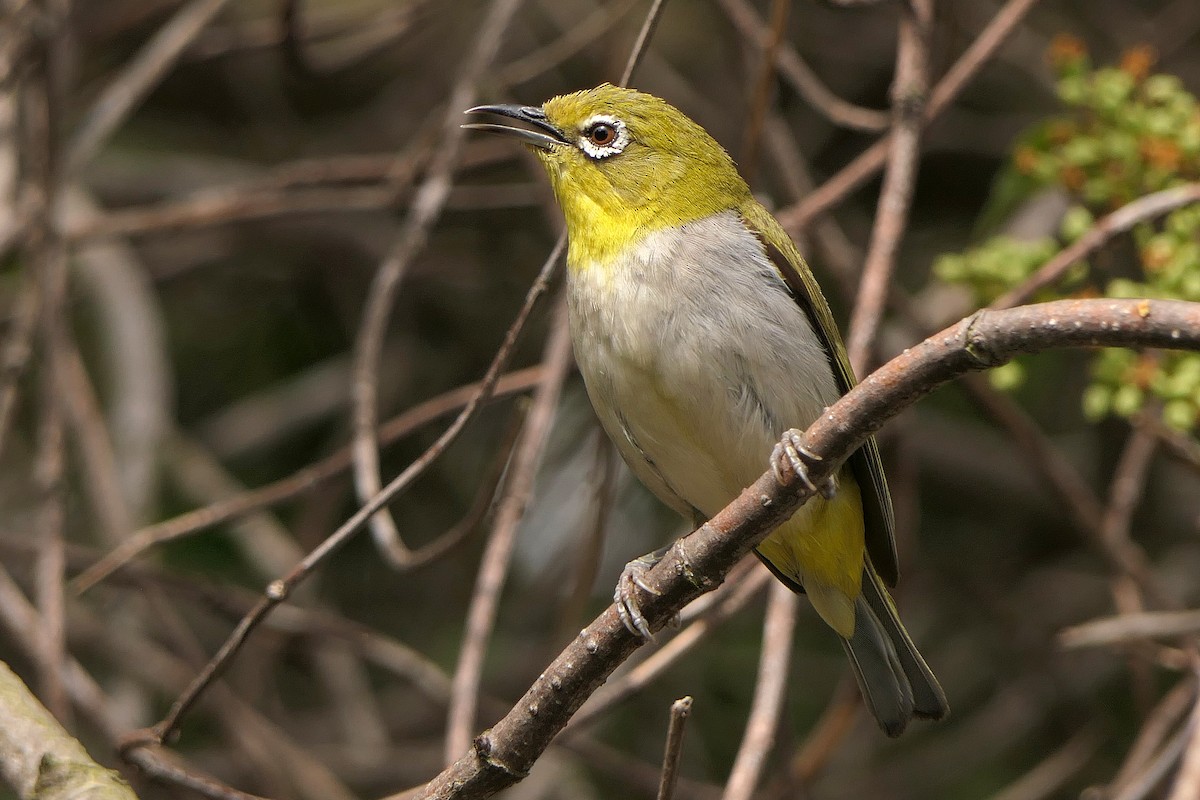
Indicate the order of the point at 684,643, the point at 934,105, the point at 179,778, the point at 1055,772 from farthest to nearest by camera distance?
the point at 1055,772 < the point at 934,105 < the point at 684,643 < the point at 179,778

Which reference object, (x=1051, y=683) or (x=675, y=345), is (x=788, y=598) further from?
(x=1051, y=683)

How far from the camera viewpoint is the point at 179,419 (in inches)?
219

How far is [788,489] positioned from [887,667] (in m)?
1.41

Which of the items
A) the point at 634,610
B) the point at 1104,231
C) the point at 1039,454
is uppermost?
the point at 1104,231

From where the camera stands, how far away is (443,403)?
353cm

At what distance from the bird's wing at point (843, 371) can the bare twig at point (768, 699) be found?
0.25 meters

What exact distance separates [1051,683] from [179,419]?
3552 mm

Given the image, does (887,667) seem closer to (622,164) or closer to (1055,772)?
(622,164)

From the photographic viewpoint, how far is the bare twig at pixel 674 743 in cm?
196

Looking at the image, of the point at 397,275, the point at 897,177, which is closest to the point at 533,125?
the point at 397,275

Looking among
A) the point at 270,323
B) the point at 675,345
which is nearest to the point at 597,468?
the point at 675,345

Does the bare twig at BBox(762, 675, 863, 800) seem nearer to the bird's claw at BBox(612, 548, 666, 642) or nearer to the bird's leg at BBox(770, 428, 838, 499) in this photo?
the bird's claw at BBox(612, 548, 666, 642)

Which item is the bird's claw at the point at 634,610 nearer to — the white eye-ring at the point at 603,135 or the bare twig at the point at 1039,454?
the white eye-ring at the point at 603,135

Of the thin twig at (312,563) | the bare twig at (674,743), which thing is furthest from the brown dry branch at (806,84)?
the bare twig at (674,743)
